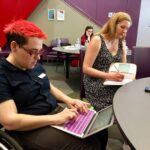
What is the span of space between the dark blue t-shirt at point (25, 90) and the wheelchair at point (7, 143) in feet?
0.60

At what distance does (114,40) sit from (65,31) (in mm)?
4738

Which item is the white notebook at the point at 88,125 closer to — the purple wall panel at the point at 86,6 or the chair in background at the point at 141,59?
the chair in background at the point at 141,59

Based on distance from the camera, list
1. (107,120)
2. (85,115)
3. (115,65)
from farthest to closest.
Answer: (115,65)
(85,115)
(107,120)

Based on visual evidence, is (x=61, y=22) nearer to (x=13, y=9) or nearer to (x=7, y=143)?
(x=13, y=9)

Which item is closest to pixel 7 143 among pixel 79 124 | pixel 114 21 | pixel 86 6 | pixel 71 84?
pixel 79 124

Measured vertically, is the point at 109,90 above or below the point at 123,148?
above

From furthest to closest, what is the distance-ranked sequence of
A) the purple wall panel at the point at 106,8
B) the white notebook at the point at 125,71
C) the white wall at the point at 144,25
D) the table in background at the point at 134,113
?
the purple wall panel at the point at 106,8, the white wall at the point at 144,25, the white notebook at the point at 125,71, the table in background at the point at 134,113

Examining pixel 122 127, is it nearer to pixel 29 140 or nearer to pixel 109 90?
pixel 29 140

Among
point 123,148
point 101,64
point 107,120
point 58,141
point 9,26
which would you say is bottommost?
point 123,148

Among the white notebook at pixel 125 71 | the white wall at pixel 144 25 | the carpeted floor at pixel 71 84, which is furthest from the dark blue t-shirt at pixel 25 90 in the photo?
the white wall at pixel 144 25

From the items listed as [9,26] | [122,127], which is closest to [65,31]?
[9,26]

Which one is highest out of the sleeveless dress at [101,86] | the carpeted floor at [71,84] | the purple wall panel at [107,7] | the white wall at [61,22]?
the purple wall panel at [107,7]

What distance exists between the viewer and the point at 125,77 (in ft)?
6.02

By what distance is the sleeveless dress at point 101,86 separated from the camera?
6.71ft
